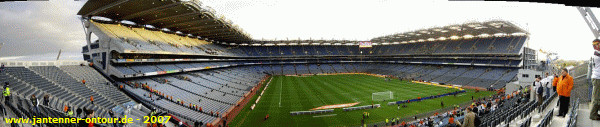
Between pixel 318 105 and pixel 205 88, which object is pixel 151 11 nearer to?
pixel 205 88

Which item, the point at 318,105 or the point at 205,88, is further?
the point at 205,88

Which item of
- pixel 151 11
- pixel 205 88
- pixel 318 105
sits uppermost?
pixel 151 11

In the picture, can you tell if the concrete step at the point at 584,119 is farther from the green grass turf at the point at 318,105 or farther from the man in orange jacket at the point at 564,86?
the green grass turf at the point at 318,105

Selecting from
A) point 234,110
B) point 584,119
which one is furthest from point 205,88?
point 584,119

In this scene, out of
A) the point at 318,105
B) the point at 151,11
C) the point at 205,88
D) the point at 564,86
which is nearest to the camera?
the point at 564,86

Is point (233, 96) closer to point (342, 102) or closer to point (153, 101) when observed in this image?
point (153, 101)

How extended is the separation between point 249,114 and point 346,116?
987 centimetres

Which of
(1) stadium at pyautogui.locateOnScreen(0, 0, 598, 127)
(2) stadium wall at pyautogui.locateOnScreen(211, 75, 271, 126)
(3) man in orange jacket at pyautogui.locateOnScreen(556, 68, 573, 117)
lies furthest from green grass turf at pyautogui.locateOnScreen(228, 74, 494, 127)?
(3) man in orange jacket at pyautogui.locateOnScreen(556, 68, 573, 117)

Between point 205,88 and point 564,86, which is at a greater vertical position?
point 564,86

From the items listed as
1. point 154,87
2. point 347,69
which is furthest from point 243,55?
point 154,87

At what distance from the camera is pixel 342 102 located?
2941 cm

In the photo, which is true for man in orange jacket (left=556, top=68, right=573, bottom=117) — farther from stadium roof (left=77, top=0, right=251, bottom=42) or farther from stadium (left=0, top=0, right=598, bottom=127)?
stadium roof (left=77, top=0, right=251, bottom=42)

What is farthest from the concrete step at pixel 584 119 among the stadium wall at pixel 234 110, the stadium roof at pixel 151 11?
the stadium roof at pixel 151 11

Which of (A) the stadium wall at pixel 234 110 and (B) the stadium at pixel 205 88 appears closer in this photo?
(B) the stadium at pixel 205 88
